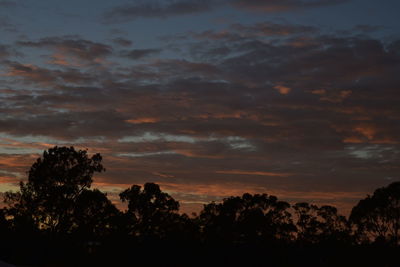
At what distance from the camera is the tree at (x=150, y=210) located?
85812 mm

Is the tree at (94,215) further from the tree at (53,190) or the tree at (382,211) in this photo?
the tree at (382,211)

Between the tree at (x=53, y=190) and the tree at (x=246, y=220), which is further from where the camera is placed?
the tree at (x=246, y=220)

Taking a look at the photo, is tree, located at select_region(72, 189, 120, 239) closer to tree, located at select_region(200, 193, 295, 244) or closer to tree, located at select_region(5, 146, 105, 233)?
tree, located at select_region(5, 146, 105, 233)

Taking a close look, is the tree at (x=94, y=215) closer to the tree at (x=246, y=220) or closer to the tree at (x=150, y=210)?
the tree at (x=150, y=210)

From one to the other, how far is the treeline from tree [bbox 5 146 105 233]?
0.40 ft

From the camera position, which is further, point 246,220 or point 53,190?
point 246,220

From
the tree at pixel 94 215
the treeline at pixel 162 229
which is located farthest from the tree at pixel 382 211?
the tree at pixel 94 215

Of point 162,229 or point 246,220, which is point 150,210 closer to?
point 162,229

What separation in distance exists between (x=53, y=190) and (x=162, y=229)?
2540 centimetres

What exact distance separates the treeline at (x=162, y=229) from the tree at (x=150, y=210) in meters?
0.16

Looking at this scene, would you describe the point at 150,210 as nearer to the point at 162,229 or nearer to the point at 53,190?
the point at 162,229

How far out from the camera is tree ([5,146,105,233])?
6588cm

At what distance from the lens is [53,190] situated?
2591 inches

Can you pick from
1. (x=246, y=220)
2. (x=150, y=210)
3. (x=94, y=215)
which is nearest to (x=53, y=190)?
(x=94, y=215)
